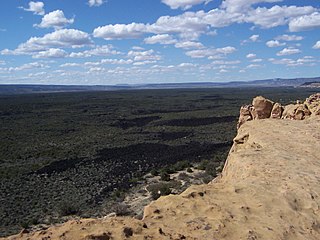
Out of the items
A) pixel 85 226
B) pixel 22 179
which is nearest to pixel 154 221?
pixel 85 226

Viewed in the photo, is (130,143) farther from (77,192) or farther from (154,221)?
(154,221)

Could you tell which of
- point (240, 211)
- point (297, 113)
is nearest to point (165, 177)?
point (297, 113)

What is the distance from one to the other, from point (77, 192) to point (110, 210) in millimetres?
6304

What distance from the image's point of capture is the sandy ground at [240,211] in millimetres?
7777

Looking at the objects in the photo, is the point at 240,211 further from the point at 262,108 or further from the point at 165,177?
the point at 165,177

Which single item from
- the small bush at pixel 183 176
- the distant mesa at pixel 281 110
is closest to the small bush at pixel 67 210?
the small bush at pixel 183 176

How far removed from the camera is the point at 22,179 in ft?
116

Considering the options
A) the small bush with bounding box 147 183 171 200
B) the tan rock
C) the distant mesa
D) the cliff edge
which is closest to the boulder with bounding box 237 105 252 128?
the distant mesa

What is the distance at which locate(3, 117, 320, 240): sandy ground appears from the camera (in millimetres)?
7777

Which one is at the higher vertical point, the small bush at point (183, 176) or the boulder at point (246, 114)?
the boulder at point (246, 114)

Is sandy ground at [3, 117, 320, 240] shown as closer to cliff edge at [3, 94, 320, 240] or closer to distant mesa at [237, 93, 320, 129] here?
cliff edge at [3, 94, 320, 240]

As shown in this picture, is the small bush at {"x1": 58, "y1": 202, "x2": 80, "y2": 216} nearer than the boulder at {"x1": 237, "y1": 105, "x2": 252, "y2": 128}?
Yes

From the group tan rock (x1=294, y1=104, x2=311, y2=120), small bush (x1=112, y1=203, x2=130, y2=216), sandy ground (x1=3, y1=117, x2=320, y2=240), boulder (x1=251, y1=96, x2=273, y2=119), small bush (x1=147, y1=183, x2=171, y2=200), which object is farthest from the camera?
small bush (x1=147, y1=183, x2=171, y2=200)

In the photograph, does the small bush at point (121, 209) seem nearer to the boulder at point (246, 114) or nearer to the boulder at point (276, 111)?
the boulder at point (246, 114)
